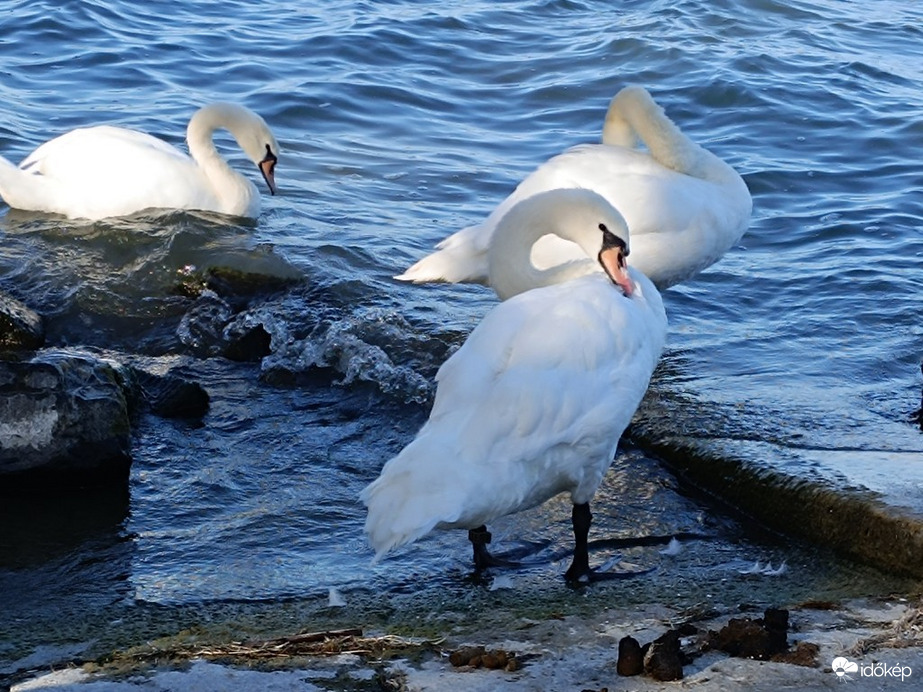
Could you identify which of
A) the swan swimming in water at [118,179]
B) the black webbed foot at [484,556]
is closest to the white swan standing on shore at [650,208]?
the black webbed foot at [484,556]

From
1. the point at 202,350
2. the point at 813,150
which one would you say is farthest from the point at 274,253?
the point at 813,150

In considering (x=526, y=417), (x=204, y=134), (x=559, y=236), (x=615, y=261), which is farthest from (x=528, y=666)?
(x=204, y=134)

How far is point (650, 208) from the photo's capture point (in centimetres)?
663

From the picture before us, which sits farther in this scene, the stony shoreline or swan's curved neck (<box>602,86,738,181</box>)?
swan's curved neck (<box>602,86,738,181</box>)

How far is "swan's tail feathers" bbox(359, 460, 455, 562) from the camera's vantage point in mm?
3738

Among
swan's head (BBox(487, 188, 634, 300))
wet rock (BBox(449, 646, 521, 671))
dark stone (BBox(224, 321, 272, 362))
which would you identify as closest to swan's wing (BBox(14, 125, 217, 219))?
dark stone (BBox(224, 321, 272, 362))

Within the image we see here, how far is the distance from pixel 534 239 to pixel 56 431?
6.00ft

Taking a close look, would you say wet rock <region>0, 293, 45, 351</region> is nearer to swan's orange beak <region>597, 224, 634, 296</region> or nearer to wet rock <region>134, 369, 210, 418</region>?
wet rock <region>134, 369, 210, 418</region>

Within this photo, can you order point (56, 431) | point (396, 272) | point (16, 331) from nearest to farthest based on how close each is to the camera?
point (56, 431) → point (16, 331) → point (396, 272)

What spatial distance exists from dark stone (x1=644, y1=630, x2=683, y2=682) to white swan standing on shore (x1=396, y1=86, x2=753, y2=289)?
308 centimetres

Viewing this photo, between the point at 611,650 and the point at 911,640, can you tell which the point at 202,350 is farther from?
the point at 911,640

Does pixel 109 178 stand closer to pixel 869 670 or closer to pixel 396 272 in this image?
pixel 396 272

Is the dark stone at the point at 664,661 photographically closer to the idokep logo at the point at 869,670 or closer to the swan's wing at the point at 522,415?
the idokep logo at the point at 869,670

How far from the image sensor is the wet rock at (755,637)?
341cm
